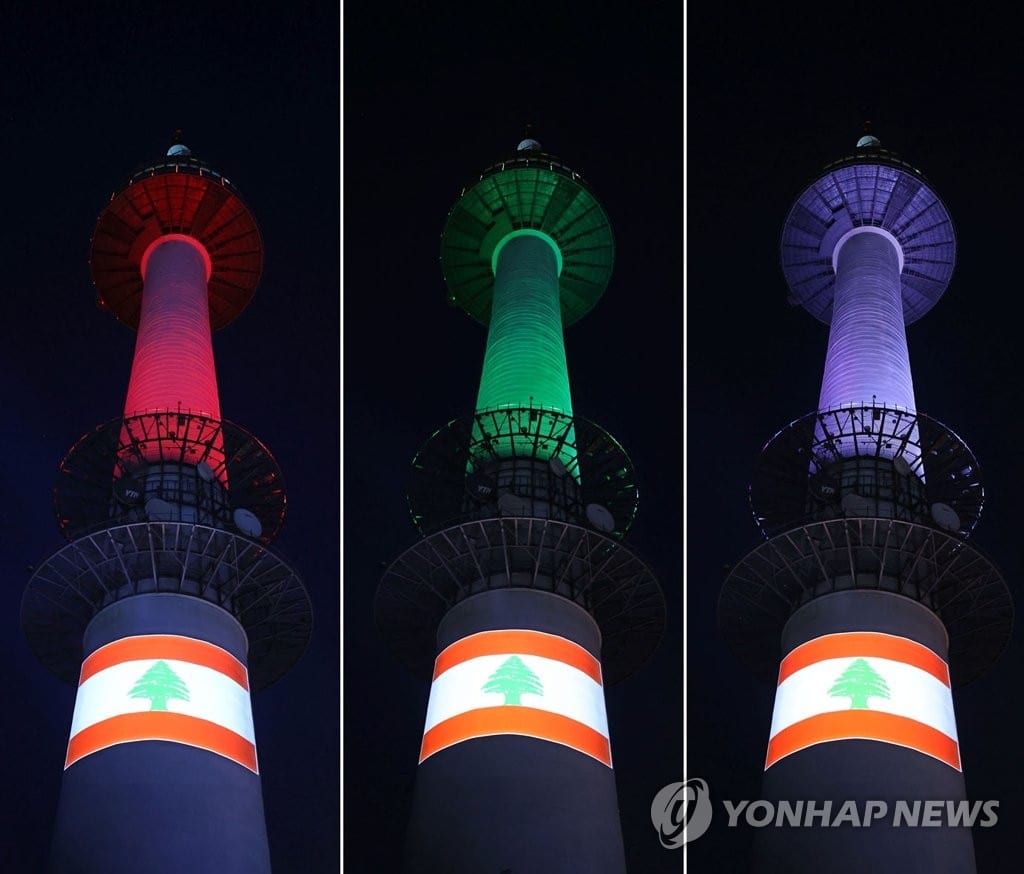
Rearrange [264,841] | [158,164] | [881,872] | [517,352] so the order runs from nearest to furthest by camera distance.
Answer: [881,872], [264,841], [517,352], [158,164]

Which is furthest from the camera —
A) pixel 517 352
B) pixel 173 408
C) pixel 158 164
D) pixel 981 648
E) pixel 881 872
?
pixel 158 164

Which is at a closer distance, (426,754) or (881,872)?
(881,872)

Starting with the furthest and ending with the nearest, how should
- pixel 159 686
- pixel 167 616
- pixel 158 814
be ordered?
pixel 167 616
pixel 159 686
pixel 158 814

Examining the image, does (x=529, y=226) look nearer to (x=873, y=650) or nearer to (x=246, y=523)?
(x=246, y=523)

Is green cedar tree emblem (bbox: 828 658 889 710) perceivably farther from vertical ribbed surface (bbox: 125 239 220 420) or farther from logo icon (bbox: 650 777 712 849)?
vertical ribbed surface (bbox: 125 239 220 420)

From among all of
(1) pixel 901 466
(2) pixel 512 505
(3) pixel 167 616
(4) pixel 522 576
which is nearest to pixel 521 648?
(4) pixel 522 576

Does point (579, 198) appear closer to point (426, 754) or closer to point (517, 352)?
point (517, 352)

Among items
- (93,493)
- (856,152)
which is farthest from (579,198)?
(93,493)
